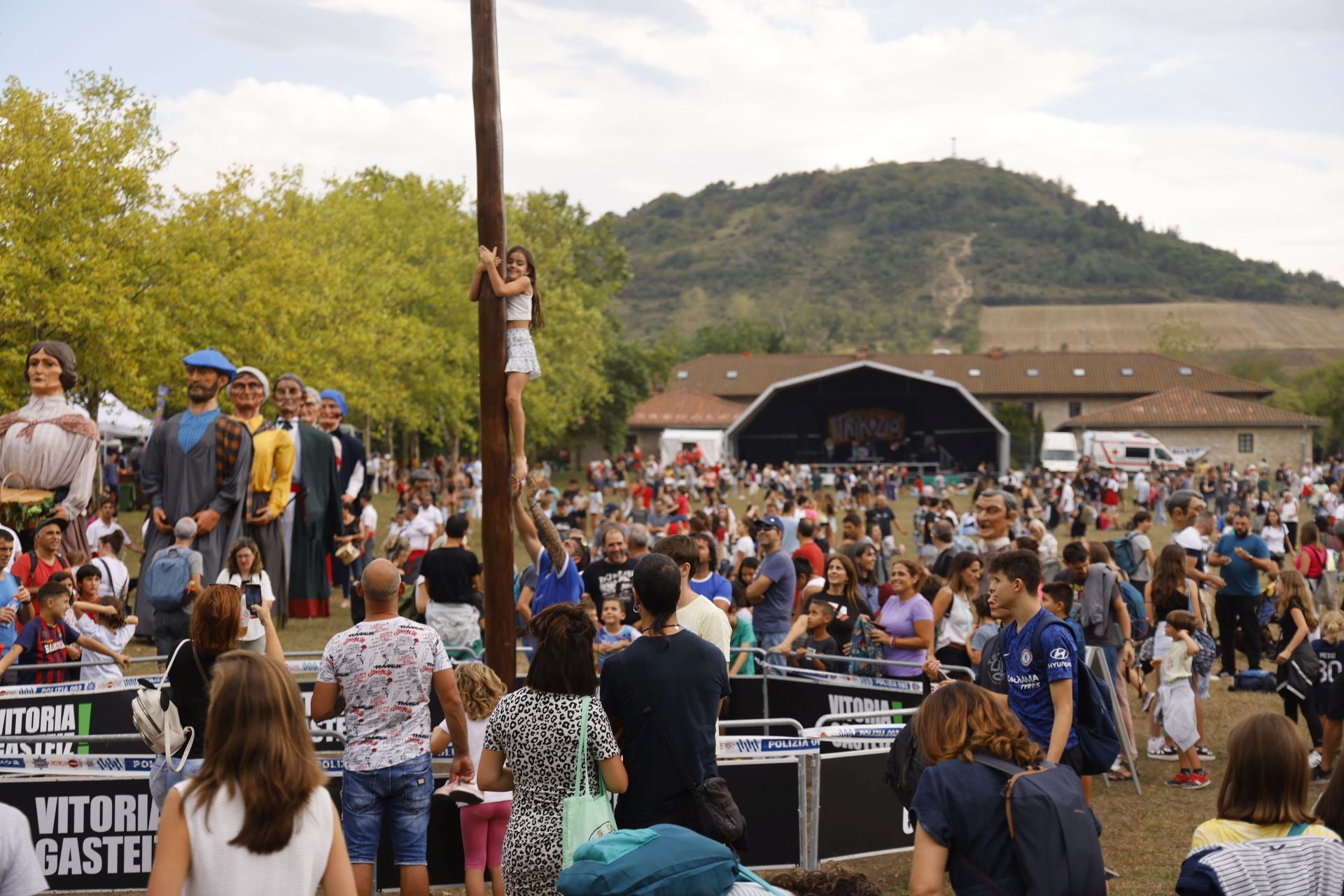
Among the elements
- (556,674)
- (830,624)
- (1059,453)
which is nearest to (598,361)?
(1059,453)

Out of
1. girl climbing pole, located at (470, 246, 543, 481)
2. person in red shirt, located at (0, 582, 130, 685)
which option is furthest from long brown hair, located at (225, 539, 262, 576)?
girl climbing pole, located at (470, 246, 543, 481)

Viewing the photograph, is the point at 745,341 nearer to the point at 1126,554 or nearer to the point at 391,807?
the point at 1126,554

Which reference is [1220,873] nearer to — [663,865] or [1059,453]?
[663,865]

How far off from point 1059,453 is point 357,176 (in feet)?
109

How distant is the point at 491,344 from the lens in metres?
6.39

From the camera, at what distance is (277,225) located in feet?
109

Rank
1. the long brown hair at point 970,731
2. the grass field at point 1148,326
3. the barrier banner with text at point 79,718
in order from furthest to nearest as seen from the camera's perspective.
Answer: the grass field at point 1148,326 < the barrier banner with text at point 79,718 < the long brown hair at point 970,731

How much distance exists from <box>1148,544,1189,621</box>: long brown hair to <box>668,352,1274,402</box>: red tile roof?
63.8 m

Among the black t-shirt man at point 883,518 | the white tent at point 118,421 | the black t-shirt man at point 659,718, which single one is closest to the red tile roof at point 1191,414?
the black t-shirt man at point 883,518

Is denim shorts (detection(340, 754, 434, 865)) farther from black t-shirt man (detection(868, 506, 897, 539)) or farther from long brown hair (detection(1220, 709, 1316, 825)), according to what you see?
black t-shirt man (detection(868, 506, 897, 539))

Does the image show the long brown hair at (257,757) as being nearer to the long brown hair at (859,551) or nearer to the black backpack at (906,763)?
the black backpack at (906,763)

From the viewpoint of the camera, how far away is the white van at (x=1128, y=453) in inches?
2159

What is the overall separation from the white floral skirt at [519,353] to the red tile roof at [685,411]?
62.2m

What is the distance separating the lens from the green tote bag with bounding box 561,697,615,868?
191 inches
